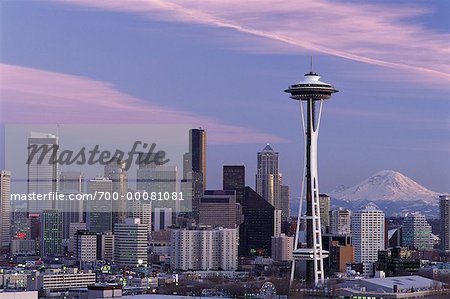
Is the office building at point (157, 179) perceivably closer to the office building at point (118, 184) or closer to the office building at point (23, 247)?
the office building at point (118, 184)

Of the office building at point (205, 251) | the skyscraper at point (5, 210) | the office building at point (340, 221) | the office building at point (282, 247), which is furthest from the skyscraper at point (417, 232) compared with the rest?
the skyscraper at point (5, 210)

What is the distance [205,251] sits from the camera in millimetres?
24250

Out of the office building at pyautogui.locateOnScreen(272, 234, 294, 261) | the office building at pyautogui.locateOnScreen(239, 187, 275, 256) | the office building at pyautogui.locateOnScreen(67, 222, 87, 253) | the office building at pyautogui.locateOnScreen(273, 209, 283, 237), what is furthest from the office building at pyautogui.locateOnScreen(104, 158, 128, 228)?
the office building at pyautogui.locateOnScreen(273, 209, 283, 237)

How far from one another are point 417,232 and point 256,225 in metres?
3.23

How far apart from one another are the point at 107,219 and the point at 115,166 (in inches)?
339

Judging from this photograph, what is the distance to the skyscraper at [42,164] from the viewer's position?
1526cm

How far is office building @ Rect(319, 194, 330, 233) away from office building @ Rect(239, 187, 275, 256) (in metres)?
1.26

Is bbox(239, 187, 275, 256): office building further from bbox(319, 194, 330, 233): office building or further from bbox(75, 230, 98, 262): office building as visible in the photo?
bbox(75, 230, 98, 262): office building

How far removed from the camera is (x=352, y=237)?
24828mm

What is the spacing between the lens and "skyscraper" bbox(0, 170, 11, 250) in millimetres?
18800

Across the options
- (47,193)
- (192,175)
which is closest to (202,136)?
(192,175)

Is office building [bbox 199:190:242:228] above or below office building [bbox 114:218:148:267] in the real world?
above

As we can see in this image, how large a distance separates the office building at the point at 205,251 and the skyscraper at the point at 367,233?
2.35 meters

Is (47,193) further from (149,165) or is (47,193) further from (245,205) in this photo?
(245,205)
